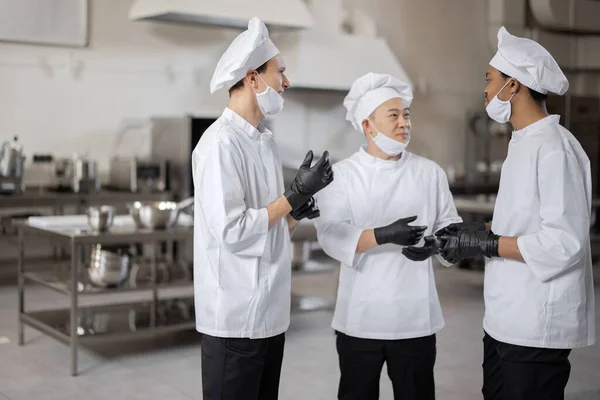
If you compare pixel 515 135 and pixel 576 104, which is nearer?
pixel 515 135

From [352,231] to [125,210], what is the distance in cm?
507

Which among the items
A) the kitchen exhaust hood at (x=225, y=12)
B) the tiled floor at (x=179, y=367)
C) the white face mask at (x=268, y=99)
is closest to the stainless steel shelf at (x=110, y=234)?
the tiled floor at (x=179, y=367)

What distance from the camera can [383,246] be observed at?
8.83 ft

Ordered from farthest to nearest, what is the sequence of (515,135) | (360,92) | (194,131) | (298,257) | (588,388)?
1. (298,257)
2. (194,131)
3. (588,388)
4. (360,92)
5. (515,135)

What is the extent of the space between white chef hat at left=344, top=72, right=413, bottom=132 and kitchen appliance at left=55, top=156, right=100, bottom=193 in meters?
4.41

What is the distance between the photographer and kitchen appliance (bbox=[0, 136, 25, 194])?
6.49 m

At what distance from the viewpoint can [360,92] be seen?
2852 millimetres

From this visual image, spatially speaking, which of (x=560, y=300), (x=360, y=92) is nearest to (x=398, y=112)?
(x=360, y=92)

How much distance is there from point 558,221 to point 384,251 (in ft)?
2.07

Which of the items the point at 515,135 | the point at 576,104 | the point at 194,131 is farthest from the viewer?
the point at 576,104

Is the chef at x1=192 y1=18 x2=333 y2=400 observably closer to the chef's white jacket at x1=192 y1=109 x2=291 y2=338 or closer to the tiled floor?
the chef's white jacket at x1=192 y1=109 x2=291 y2=338

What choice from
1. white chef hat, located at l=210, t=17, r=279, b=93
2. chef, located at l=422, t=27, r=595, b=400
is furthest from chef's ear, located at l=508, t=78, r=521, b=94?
white chef hat, located at l=210, t=17, r=279, b=93

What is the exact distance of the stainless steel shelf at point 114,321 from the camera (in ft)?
14.2

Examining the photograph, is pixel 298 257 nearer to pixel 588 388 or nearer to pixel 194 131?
pixel 194 131
